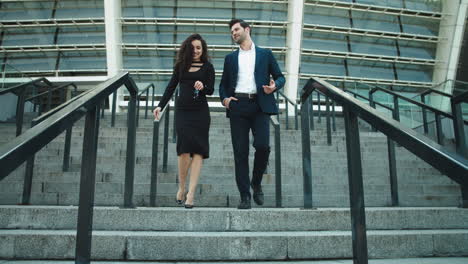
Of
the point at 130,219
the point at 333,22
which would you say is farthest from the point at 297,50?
the point at 130,219

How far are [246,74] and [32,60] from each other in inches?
727

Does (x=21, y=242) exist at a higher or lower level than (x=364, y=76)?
lower

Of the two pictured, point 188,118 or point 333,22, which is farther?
point 333,22

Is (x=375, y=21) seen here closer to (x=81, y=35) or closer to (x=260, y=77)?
(x=81, y=35)

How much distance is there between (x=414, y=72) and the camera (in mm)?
19734

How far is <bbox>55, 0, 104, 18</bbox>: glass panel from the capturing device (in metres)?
18.1

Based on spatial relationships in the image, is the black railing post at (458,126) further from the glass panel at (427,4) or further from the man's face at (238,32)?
the glass panel at (427,4)

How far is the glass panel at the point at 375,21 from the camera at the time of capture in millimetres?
19000

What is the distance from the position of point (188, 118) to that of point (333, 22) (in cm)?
1681

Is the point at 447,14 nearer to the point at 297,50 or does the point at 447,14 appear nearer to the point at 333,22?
the point at 333,22

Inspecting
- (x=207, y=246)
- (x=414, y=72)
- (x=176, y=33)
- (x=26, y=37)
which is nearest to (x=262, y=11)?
(x=176, y=33)

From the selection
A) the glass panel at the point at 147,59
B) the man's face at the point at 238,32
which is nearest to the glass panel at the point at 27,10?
the glass panel at the point at 147,59

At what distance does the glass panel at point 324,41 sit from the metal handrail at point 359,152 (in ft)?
54.8

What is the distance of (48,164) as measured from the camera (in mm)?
5016
